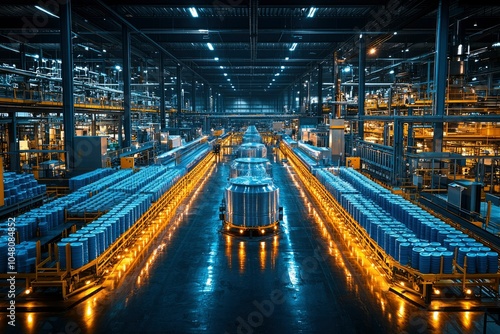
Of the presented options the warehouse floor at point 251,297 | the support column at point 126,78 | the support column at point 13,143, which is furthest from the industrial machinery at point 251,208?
the support column at point 126,78

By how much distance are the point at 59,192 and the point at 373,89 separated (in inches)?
1471

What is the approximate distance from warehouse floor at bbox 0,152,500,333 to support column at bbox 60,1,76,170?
28.3 feet

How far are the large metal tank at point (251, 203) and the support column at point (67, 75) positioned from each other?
9056 mm

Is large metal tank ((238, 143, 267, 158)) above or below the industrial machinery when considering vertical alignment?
above

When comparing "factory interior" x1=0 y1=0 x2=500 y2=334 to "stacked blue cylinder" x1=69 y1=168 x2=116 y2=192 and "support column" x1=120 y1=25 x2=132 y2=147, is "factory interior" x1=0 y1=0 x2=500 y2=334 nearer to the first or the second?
"support column" x1=120 y1=25 x2=132 y2=147

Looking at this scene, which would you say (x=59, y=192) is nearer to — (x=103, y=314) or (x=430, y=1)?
(x=103, y=314)

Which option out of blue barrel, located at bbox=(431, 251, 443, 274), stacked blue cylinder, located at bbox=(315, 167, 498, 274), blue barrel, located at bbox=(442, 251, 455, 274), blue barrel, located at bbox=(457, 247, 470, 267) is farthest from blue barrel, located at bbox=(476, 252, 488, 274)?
blue barrel, located at bbox=(431, 251, 443, 274)

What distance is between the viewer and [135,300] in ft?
23.1

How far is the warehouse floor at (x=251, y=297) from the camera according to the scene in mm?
6152

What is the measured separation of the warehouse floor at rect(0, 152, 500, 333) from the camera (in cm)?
615

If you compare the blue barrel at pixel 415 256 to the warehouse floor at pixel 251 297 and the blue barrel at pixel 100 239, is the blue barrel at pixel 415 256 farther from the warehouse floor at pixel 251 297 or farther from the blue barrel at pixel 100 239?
the blue barrel at pixel 100 239

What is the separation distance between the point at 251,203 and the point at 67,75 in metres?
10.7

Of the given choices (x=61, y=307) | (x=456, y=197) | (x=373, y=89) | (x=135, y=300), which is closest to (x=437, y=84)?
(x=456, y=197)

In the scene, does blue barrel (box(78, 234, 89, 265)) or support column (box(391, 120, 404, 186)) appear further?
support column (box(391, 120, 404, 186))
